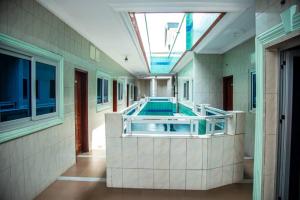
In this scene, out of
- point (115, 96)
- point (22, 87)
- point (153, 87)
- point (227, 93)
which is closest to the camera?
point (22, 87)

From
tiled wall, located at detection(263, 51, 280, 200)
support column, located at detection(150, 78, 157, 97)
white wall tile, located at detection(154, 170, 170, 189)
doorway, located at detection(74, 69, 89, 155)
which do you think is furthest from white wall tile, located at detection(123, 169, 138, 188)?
support column, located at detection(150, 78, 157, 97)

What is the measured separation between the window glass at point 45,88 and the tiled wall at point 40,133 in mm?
287

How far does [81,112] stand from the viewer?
4.17m

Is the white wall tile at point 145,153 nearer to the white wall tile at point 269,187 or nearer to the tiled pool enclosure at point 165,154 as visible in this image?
the tiled pool enclosure at point 165,154

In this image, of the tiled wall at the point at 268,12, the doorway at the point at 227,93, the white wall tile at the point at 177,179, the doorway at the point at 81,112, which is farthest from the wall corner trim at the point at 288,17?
the doorway at the point at 227,93

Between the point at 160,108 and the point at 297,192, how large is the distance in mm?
8739

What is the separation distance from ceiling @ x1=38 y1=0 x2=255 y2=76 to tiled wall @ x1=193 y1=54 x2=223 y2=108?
1427 millimetres

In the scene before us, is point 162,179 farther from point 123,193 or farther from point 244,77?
point 244,77

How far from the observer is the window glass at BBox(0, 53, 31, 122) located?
6.48 ft

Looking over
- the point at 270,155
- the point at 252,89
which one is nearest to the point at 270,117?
the point at 270,155

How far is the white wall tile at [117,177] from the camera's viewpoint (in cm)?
266

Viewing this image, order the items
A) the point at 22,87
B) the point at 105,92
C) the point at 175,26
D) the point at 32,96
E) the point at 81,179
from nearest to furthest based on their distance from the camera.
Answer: the point at 22,87 → the point at 32,96 → the point at 81,179 → the point at 175,26 → the point at 105,92

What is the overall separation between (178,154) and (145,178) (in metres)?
0.59

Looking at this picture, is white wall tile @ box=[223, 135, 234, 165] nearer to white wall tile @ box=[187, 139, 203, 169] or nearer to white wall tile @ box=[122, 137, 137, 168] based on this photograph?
white wall tile @ box=[187, 139, 203, 169]
